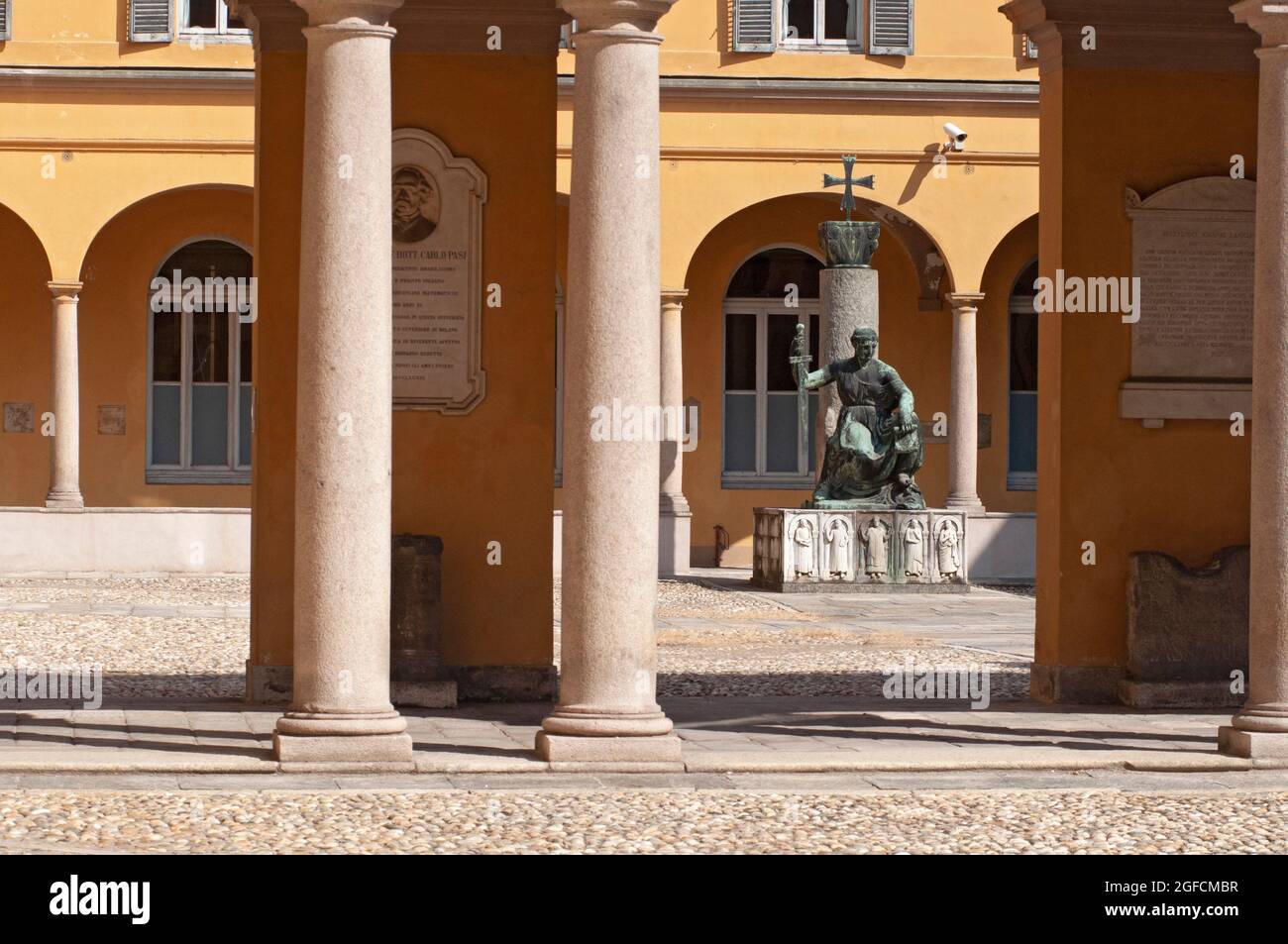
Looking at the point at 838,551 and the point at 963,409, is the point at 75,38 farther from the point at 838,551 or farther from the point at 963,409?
the point at 963,409

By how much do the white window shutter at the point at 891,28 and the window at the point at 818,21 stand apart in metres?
0.44

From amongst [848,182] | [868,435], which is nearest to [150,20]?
[848,182]

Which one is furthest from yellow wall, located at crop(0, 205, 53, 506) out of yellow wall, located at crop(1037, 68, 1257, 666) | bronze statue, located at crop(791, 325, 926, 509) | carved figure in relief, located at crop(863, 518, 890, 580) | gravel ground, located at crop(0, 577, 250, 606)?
yellow wall, located at crop(1037, 68, 1257, 666)

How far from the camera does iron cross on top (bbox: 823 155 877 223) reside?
70.8ft

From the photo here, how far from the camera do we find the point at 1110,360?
37.1ft

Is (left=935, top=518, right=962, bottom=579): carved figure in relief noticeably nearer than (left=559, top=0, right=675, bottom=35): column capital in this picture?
No

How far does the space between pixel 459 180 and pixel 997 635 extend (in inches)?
268

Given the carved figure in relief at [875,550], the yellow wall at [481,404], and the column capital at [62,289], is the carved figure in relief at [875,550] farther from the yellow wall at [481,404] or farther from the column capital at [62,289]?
the yellow wall at [481,404]

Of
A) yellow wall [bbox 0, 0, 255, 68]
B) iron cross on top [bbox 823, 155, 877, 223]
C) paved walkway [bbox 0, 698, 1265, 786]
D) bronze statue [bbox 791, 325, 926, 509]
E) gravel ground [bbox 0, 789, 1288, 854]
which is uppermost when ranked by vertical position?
yellow wall [bbox 0, 0, 255, 68]

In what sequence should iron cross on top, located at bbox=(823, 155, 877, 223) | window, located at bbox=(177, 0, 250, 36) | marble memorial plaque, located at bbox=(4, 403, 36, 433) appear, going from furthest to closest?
marble memorial plaque, located at bbox=(4, 403, 36, 433), window, located at bbox=(177, 0, 250, 36), iron cross on top, located at bbox=(823, 155, 877, 223)

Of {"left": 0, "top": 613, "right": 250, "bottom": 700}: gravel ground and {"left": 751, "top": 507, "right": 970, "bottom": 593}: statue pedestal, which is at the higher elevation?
{"left": 751, "top": 507, "right": 970, "bottom": 593}: statue pedestal

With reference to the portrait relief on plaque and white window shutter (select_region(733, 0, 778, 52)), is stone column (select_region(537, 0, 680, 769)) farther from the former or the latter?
white window shutter (select_region(733, 0, 778, 52))

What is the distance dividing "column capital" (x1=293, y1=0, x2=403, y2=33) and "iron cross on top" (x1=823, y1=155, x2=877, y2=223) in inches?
508
